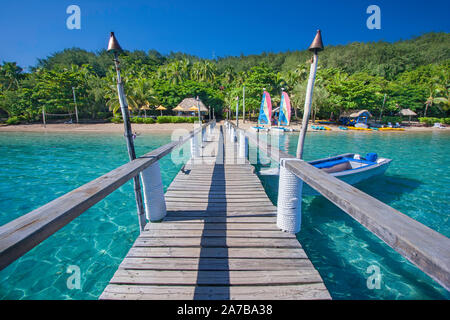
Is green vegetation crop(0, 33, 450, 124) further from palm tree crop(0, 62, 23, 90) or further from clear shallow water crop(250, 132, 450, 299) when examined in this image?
clear shallow water crop(250, 132, 450, 299)

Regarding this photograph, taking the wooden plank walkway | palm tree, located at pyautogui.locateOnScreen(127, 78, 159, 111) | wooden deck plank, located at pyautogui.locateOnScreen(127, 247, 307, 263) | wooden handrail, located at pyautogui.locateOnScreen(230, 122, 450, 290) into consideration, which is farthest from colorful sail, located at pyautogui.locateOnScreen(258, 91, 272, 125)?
palm tree, located at pyautogui.locateOnScreen(127, 78, 159, 111)

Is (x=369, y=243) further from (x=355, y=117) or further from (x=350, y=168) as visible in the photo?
(x=355, y=117)

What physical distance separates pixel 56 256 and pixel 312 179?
18.2 feet

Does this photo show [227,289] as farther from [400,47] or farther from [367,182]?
[400,47]

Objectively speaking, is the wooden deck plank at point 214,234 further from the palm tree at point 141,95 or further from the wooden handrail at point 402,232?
the palm tree at point 141,95

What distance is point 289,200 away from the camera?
3146 mm

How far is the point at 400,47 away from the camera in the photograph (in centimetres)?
6969

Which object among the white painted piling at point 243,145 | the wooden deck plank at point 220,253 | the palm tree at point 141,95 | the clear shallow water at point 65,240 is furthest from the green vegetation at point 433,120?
the palm tree at point 141,95

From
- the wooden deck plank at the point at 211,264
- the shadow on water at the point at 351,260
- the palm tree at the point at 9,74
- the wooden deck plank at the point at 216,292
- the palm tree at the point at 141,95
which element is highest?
the palm tree at the point at 9,74

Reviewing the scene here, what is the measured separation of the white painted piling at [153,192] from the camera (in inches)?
133

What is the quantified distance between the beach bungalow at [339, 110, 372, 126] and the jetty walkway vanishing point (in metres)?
40.6

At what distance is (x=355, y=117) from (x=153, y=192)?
43685mm

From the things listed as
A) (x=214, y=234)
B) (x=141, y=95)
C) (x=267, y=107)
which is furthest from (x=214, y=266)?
(x=141, y=95)

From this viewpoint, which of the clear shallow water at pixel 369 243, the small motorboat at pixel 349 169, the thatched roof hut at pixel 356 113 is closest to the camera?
the clear shallow water at pixel 369 243
